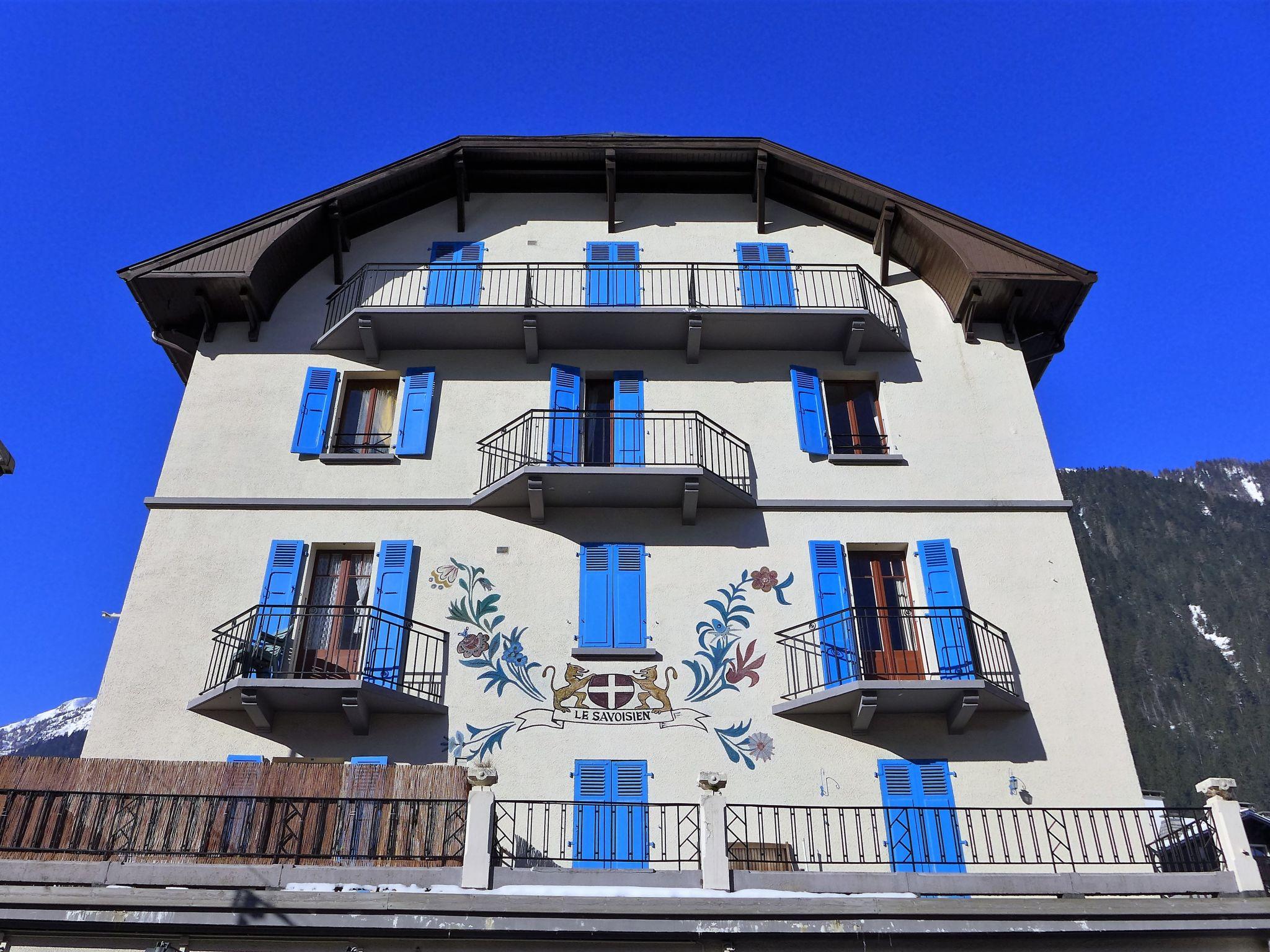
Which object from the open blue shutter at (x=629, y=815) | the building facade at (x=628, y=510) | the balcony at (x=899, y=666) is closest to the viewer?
the open blue shutter at (x=629, y=815)

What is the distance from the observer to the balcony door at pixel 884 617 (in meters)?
17.0

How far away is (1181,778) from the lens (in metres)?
81.6

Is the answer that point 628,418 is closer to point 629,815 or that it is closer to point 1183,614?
point 629,815

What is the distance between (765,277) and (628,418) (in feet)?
13.2

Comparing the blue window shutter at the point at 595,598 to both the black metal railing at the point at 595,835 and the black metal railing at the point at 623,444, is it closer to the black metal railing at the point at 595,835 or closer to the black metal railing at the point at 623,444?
the black metal railing at the point at 623,444

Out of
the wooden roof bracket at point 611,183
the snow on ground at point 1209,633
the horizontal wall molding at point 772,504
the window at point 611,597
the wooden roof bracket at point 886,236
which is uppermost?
the snow on ground at point 1209,633

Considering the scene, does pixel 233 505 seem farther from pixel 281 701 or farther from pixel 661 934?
pixel 661 934

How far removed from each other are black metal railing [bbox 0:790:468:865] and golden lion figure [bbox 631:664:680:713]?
12.7 ft

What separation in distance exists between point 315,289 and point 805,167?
9549 mm

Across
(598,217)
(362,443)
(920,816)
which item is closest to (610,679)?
(920,816)

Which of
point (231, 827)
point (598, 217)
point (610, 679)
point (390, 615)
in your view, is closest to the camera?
point (231, 827)

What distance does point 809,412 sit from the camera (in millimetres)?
19359

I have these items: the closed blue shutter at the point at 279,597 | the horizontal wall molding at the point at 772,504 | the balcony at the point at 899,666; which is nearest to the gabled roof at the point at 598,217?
the horizontal wall molding at the point at 772,504

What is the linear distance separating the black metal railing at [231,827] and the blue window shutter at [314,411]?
23.2 feet
